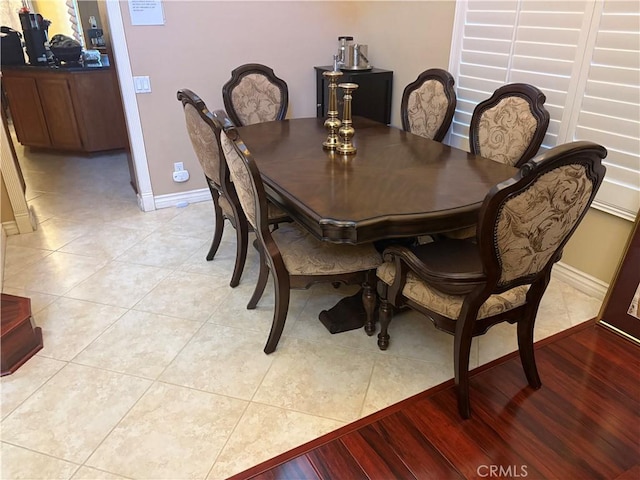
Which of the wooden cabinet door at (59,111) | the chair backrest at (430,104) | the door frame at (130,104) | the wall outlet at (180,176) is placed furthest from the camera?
the wooden cabinet door at (59,111)

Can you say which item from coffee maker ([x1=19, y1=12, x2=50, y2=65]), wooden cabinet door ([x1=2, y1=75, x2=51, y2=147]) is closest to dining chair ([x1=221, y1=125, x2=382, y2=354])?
wooden cabinet door ([x1=2, y1=75, x2=51, y2=147])

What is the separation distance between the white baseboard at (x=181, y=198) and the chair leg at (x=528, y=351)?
9.36ft

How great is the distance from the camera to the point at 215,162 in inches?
95.8

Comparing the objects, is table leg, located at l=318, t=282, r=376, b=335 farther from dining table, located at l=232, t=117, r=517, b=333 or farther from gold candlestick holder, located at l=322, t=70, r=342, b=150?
gold candlestick holder, located at l=322, t=70, r=342, b=150

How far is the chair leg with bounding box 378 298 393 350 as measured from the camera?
2.10 metres

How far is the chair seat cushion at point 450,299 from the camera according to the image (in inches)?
67.6

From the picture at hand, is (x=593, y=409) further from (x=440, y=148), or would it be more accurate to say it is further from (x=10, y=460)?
(x=10, y=460)

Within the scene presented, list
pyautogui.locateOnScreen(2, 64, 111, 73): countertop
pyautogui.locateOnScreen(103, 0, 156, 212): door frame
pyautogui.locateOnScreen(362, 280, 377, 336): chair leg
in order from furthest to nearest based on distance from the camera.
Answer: pyautogui.locateOnScreen(2, 64, 111, 73): countertop → pyautogui.locateOnScreen(103, 0, 156, 212): door frame → pyautogui.locateOnScreen(362, 280, 377, 336): chair leg

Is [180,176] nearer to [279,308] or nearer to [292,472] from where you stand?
[279,308]

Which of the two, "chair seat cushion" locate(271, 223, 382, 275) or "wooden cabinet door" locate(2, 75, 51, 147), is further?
"wooden cabinet door" locate(2, 75, 51, 147)

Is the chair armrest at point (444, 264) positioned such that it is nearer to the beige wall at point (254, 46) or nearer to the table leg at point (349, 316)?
the table leg at point (349, 316)

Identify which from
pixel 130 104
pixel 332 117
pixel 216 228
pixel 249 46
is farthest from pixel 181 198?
pixel 332 117

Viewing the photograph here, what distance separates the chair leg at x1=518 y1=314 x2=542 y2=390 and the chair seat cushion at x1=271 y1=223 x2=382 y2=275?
65 cm

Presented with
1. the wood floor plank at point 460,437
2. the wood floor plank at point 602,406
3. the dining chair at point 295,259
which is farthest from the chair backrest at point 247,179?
the wood floor plank at point 602,406
